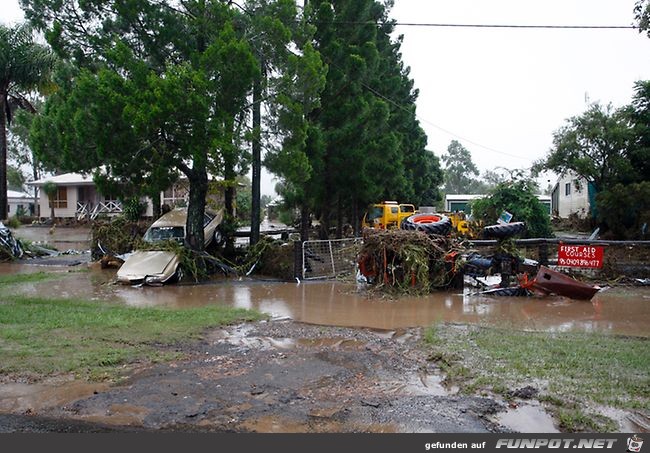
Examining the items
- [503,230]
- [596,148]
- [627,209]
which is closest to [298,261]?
[503,230]

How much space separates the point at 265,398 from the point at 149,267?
10605 mm

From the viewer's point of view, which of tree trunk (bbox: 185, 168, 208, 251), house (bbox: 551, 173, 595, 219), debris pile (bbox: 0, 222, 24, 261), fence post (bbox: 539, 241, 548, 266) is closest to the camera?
fence post (bbox: 539, 241, 548, 266)

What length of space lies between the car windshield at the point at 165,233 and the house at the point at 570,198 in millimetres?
27104

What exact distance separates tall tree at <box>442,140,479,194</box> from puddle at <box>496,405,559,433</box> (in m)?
97.2

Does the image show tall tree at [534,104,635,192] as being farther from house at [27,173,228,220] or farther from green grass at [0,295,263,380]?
house at [27,173,228,220]

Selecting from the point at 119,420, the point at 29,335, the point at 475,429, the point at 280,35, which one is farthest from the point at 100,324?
the point at 280,35

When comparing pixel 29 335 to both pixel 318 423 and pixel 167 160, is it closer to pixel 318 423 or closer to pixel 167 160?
Answer: pixel 318 423

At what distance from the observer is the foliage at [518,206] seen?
22953mm

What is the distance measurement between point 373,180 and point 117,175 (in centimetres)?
833

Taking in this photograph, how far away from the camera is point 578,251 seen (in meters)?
14.3

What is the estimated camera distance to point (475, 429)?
4477 mm

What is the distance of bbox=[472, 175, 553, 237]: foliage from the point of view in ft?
75.3

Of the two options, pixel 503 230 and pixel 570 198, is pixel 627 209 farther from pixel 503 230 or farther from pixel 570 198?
pixel 570 198

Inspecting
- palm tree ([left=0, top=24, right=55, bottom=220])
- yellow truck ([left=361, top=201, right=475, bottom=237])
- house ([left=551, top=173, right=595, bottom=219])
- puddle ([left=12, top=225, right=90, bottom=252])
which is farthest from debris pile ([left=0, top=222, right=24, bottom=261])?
house ([left=551, top=173, right=595, bottom=219])
